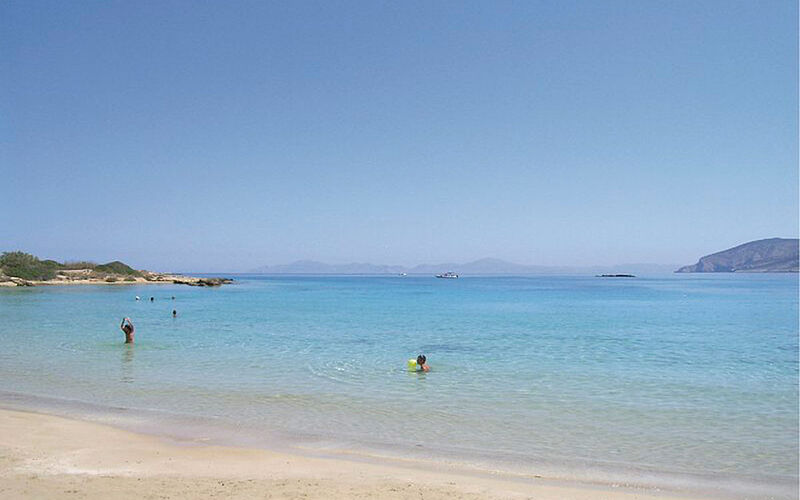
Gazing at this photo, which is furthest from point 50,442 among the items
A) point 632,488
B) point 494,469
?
point 632,488

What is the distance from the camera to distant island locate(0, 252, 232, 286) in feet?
298

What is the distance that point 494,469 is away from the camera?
8.98m

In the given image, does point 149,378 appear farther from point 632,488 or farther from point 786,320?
point 786,320

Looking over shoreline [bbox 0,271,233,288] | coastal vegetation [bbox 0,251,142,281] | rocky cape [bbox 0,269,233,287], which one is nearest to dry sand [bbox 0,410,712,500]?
shoreline [bbox 0,271,233,288]

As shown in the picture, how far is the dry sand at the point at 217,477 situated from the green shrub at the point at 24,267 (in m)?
97.8

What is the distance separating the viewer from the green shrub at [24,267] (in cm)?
9125

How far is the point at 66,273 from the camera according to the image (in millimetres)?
105938

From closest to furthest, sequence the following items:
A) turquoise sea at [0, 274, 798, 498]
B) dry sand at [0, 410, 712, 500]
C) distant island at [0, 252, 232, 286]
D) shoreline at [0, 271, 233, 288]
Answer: dry sand at [0, 410, 712, 500], turquoise sea at [0, 274, 798, 498], shoreline at [0, 271, 233, 288], distant island at [0, 252, 232, 286]

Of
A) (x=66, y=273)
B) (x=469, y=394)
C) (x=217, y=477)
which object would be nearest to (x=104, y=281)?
(x=66, y=273)

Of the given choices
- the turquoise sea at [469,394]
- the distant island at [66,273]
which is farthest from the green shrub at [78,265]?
the turquoise sea at [469,394]

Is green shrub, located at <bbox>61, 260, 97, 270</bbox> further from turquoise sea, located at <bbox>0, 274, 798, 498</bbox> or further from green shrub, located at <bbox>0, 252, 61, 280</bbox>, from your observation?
turquoise sea, located at <bbox>0, 274, 798, 498</bbox>

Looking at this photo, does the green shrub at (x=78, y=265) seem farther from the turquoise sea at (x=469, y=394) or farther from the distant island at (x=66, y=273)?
the turquoise sea at (x=469, y=394)

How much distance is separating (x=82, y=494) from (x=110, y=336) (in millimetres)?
22334

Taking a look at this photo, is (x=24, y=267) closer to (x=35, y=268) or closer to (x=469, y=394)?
(x=35, y=268)
